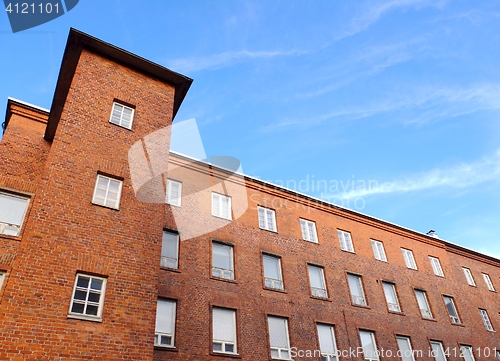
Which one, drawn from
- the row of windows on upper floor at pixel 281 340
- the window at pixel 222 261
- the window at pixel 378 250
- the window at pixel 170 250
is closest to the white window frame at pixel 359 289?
the row of windows on upper floor at pixel 281 340

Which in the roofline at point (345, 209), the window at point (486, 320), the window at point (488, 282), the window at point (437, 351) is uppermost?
the roofline at point (345, 209)

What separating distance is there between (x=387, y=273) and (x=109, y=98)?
18.5 m

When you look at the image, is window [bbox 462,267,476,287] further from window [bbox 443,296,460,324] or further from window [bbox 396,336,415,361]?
window [bbox 396,336,415,361]

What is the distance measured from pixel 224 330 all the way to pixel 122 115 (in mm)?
9367

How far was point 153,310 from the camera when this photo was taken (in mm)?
10039

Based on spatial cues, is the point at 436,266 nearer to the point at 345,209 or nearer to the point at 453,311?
the point at 453,311

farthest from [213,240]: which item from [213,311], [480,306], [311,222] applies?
[480,306]

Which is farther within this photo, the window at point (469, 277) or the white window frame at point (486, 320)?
the window at point (469, 277)

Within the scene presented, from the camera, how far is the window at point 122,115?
13.1m

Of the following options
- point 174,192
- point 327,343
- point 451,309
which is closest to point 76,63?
point 174,192

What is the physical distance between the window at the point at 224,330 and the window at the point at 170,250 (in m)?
2.59

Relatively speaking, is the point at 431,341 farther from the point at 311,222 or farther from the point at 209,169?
the point at 209,169

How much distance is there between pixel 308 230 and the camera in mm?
21547

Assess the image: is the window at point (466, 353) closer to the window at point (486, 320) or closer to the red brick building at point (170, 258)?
the red brick building at point (170, 258)
